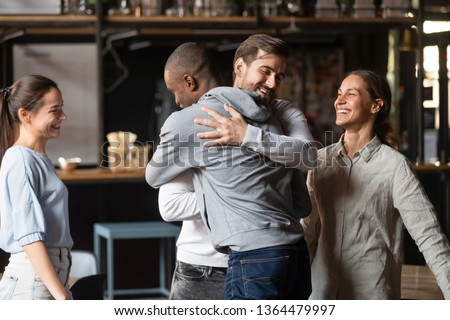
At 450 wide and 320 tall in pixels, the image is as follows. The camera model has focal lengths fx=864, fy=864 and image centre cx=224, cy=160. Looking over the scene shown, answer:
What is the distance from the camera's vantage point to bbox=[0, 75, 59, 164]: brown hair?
2068 mm

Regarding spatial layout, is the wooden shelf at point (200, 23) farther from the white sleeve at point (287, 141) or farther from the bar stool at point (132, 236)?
the white sleeve at point (287, 141)

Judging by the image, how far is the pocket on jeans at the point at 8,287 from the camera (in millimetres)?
2002

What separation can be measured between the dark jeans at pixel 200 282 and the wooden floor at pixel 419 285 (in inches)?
24.3

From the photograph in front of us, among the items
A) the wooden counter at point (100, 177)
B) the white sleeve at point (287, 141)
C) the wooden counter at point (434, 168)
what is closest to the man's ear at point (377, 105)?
the white sleeve at point (287, 141)

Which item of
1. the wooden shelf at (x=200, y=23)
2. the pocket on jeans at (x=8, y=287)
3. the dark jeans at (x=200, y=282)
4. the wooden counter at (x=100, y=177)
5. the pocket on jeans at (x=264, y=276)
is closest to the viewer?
the pocket on jeans at (x=264, y=276)

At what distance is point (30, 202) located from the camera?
1.98 metres

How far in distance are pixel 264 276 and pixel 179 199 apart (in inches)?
12.3

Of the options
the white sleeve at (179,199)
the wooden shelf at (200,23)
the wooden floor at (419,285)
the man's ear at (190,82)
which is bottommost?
the wooden floor at (419,285)

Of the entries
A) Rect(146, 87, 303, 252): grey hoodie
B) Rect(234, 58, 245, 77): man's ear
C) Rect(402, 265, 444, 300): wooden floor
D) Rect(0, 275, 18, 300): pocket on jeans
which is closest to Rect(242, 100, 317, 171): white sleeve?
Rect(146, 87, 303, 252): grey hoodie

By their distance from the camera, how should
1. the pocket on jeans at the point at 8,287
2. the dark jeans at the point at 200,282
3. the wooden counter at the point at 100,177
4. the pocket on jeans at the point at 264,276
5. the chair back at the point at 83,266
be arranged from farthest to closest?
the wooden counter at the point at 100,177 < the chair back at the point at 83,266 < the dark jeans at the point at 200,282 < the pocket on jeans at the point at 8,287 < the pocket on jeans at the point at 264,276

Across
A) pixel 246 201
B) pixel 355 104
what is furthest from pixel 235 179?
pixel 355 104
